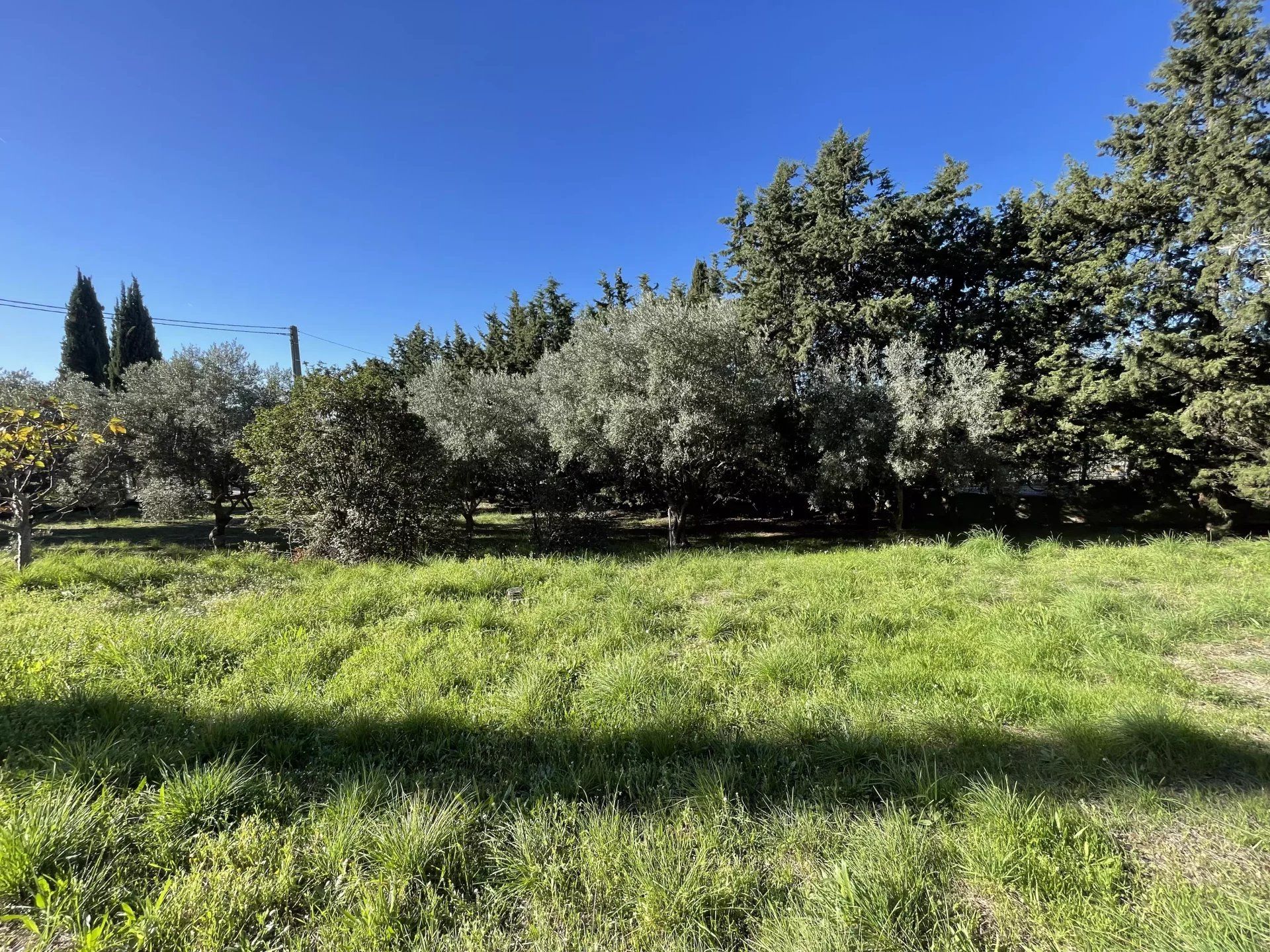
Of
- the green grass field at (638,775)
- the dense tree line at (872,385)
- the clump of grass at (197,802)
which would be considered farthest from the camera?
the dense tree line at (872,385)

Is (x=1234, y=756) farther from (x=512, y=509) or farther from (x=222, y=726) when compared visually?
(x=512, y=509)

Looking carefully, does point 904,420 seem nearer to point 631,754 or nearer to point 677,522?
point 677,522

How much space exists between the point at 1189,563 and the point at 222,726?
10780 mm

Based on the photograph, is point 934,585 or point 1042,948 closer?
point 1042,948

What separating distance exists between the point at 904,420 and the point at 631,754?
10889mm

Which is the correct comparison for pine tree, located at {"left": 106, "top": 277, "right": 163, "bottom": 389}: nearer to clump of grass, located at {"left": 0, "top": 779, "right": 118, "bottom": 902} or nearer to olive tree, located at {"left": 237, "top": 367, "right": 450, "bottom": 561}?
olive tree, located at {"left": 237, "top": 367, "right": 450, "bottom": 561}

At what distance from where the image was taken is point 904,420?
441 inches

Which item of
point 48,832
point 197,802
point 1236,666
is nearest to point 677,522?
point 1236,666

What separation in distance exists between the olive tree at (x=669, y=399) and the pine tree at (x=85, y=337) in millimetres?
44429

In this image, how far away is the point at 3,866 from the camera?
1864mm

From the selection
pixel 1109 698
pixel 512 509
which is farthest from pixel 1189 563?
pixel 512 509

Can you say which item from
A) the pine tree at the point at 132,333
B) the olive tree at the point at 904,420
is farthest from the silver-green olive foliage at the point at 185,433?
the pine tree at the point at 132,333

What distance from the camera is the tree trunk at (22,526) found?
6.38 meters

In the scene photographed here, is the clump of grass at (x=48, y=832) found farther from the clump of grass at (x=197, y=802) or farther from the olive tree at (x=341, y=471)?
the olive tree at (x=341, y=471)
